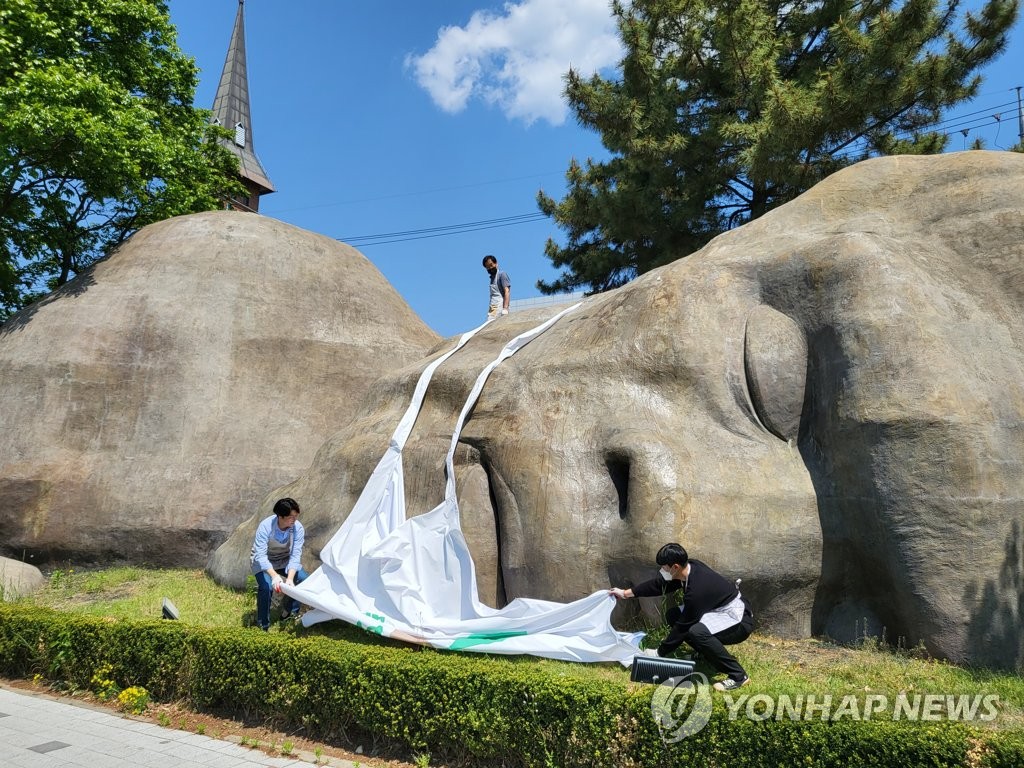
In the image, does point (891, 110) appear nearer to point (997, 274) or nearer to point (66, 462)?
point (997, 274)

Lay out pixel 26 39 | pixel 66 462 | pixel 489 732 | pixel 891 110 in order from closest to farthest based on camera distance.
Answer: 1. pixel 489 732
2. pixel 66 462
3. pixel 26 39
4. pixel 891 110

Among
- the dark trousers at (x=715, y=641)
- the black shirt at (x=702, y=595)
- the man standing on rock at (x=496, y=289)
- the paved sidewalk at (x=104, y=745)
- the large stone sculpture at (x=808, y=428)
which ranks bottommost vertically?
the paved sidewalk at (x=104, y=745)

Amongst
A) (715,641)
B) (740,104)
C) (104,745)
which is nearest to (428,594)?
(104,745)

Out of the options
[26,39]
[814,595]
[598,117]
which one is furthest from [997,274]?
[26,39]

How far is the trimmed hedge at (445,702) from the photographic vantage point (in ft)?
14.5

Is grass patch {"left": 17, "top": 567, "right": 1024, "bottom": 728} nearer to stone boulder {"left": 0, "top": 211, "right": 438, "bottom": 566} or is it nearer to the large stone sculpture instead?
the large stone sculpture

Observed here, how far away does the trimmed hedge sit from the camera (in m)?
4.42

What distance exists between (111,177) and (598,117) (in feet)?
36.7

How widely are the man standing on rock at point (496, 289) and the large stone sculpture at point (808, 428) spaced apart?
3.22m

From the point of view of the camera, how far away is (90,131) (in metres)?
14.2

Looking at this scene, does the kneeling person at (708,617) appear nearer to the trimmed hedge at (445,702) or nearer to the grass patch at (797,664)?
the grass patch at (797,664)

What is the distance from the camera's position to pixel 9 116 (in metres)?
13.3
